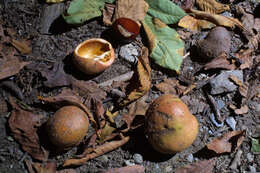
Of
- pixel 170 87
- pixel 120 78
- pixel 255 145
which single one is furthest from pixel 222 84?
pixel 120 78

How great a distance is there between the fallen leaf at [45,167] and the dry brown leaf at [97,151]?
0.13 metres

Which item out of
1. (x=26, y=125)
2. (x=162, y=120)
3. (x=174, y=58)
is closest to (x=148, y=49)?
(x=174, y=58)

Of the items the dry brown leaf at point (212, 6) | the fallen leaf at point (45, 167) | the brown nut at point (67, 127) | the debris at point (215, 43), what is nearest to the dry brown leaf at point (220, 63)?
the debris at point (215, 43)

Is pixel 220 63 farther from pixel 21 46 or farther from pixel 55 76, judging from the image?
pixel 21 46

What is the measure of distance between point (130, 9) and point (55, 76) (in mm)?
1191

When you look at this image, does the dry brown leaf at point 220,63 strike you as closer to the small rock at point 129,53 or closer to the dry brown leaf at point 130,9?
the small rock at point 129,53

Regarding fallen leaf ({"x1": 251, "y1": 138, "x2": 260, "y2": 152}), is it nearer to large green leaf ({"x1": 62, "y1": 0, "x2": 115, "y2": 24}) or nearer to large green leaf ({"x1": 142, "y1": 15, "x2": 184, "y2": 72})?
large green leaf ({"x1": 142, "y1": 15, "x2": 184, "y2": 72})

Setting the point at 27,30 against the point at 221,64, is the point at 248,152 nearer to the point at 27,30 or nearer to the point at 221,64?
the point at 221,64

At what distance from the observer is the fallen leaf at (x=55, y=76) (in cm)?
311

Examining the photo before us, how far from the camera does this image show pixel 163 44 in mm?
3312

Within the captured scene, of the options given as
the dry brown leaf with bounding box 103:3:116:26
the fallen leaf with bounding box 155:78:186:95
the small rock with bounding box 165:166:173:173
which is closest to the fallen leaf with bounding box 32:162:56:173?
the small rock with bounding box 165:166:173:173

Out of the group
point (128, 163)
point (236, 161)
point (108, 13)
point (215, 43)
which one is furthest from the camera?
point (108, 13)

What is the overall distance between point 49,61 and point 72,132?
99 cm

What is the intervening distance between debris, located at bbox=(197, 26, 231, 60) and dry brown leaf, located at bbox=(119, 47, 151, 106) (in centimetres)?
69
